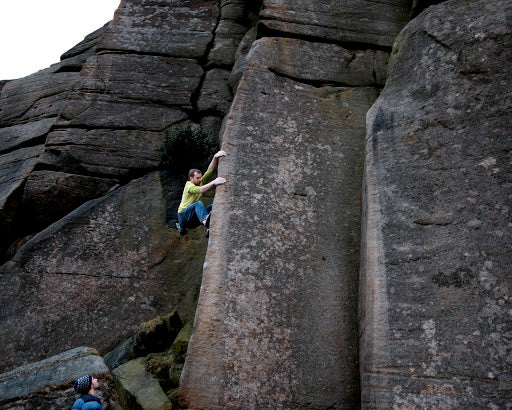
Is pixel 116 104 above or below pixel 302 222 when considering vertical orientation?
above

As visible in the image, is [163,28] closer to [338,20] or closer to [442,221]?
[338,20]

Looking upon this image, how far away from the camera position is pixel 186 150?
8969mm

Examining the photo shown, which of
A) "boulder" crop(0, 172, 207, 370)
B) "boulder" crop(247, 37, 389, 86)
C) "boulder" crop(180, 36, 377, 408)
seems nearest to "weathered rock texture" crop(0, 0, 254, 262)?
"boulder" crop(0, 172, 207, 370)

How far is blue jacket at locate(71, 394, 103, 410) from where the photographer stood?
4666 millimetres

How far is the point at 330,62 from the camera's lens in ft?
25.1

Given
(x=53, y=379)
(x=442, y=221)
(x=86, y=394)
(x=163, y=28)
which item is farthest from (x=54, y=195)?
(x=442, y=221)

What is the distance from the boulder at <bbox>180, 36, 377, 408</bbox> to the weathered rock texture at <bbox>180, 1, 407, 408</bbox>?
1 cm

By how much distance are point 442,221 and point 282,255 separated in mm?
1818

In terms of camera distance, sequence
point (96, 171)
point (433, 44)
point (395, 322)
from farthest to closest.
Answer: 1. point (96, 171)
2. point (433, 44)
3. point (395, 322)

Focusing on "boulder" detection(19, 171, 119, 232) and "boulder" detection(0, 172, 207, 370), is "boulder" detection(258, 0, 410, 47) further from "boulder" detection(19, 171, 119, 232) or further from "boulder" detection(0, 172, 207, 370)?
"boulder" detection(19, 171, 119, 232)

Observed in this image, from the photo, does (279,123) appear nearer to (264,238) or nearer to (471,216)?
(264,238)

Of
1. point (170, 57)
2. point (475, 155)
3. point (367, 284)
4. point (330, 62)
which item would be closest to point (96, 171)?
point (170, 57)

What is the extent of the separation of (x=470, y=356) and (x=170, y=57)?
8.46m

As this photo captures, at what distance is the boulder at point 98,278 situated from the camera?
7.31m
